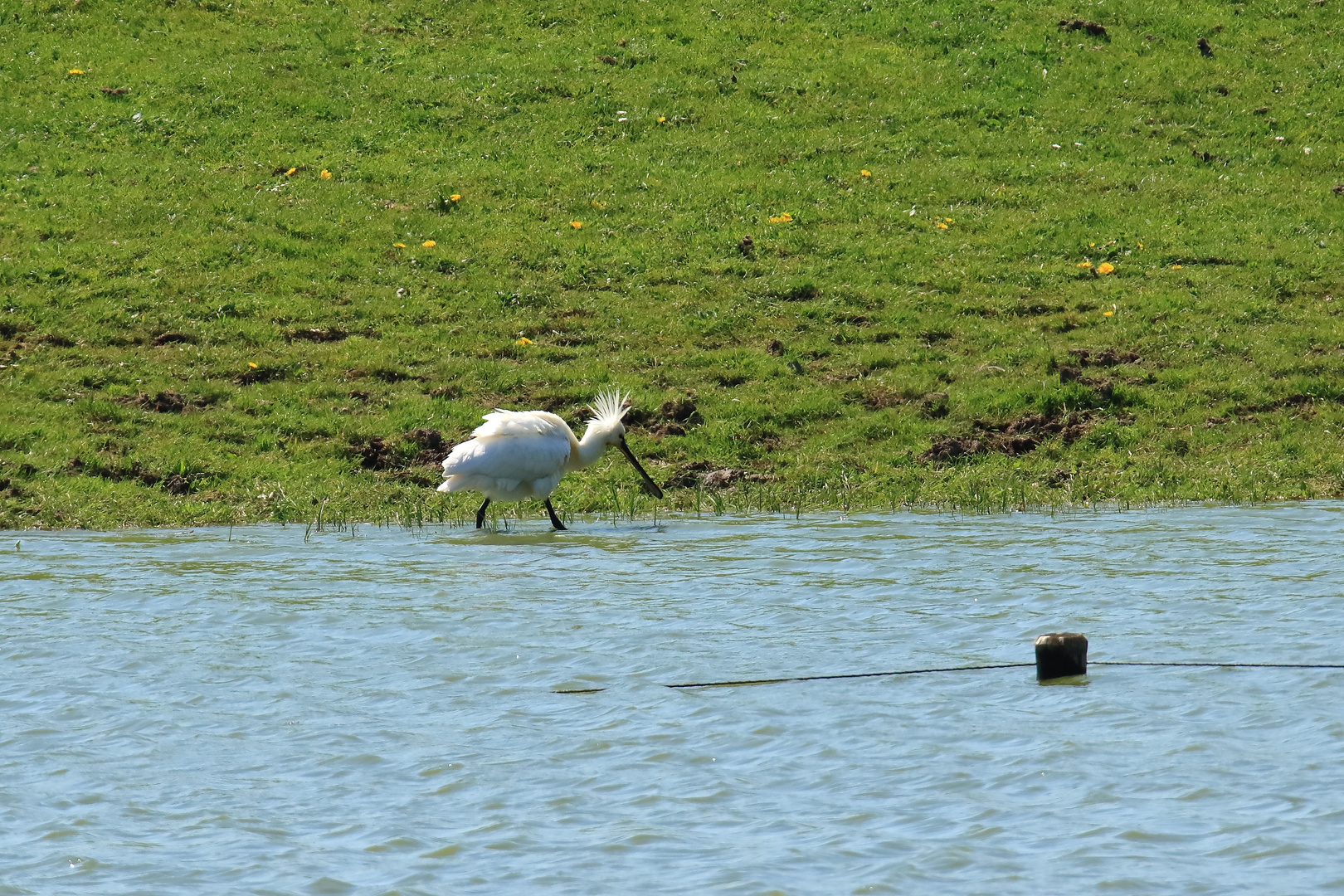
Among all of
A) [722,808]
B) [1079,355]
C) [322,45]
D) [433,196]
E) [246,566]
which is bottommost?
[722,808]

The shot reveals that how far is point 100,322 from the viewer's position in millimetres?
17484

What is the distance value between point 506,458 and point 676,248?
6.95 meters

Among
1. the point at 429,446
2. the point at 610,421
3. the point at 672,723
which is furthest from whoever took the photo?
the point at 429,446

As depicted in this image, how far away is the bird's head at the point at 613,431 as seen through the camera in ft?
47.3

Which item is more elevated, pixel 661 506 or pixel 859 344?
pixel 859 344

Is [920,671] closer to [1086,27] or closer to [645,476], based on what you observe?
[645,476]

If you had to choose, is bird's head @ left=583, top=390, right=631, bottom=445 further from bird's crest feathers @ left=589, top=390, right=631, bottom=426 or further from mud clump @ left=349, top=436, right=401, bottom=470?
mud clump @ left=349, top=436, right=401, bottom=470

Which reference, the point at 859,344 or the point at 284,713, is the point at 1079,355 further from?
the point at 284,713

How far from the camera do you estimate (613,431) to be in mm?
14406

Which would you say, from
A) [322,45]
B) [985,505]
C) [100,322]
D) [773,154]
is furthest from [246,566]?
[322,45]

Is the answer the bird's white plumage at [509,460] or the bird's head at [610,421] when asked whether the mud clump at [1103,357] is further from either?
the bird's white plumage at [509,460]

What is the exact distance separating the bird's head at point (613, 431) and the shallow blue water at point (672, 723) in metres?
2.41

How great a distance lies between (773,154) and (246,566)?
12.8 meters

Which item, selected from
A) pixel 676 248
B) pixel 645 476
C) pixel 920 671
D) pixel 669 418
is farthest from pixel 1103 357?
pixel 920 671
